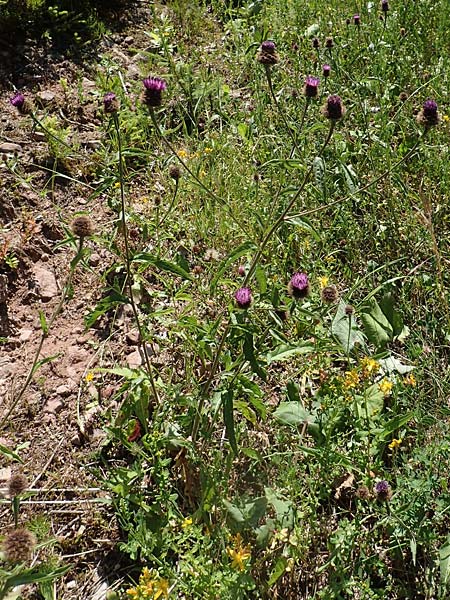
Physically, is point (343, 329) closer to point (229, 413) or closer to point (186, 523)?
point (229, 413)

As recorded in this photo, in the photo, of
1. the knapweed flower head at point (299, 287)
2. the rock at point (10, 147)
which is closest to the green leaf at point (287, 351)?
the knapweed flower head at point (299, 287)

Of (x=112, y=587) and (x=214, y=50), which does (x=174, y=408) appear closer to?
(x=112, y=587)

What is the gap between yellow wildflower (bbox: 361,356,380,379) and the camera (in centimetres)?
211

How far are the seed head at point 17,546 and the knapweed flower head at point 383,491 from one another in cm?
93

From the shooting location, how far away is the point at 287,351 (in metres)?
1.83

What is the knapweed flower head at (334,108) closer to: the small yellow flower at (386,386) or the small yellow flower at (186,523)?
the small yellow flower at (386,386)

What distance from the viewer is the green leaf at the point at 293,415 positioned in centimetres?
200

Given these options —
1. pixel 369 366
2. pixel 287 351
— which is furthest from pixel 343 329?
pixel 287 351

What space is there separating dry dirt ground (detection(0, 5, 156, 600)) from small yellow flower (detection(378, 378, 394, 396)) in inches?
37.2

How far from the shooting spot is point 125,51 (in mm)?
4398

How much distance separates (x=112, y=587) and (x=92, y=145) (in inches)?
93.7

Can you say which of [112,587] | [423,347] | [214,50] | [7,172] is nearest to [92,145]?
[7,172]

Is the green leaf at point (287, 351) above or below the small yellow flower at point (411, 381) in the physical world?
above

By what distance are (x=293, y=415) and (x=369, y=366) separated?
319 mm
